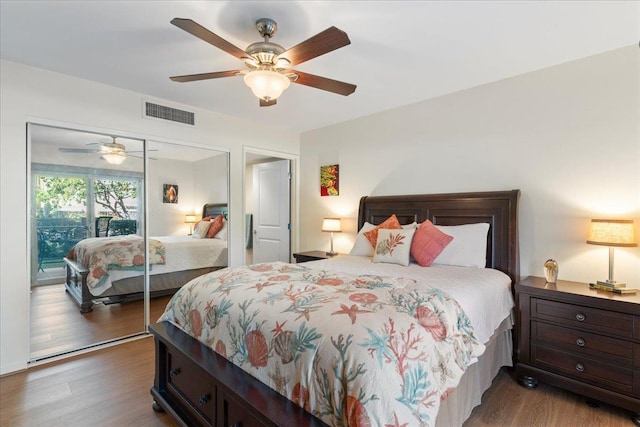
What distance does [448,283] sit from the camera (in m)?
2.08

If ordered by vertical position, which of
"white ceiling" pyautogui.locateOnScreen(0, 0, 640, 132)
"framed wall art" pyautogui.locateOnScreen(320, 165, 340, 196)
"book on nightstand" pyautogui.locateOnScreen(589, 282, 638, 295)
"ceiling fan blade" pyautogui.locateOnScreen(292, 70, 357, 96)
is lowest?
"book on nightstand" pyautogui.locateOnScreen(589, 282, 638, 295)

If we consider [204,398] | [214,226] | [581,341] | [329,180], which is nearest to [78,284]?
[214,226]

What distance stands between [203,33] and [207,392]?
191cm

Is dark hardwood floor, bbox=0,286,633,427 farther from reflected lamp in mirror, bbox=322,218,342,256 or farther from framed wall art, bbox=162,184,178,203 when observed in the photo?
reflected lamp in mirror, bbox=322,218,342,256

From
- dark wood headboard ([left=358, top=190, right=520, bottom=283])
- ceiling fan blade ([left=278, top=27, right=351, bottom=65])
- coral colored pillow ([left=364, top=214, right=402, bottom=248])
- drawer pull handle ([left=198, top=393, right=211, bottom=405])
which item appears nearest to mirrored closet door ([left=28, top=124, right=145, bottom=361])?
drawer pull handle ([left=198, top=393, right=211, bottom=405])

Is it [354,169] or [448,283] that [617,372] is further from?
[354,169]

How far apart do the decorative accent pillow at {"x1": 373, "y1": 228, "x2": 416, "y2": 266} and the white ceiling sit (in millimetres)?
1453

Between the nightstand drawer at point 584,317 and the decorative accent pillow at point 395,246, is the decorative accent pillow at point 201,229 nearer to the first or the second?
the decorative accent pillow at point 395,246

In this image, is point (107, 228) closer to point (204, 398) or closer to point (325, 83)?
point (204, 398)

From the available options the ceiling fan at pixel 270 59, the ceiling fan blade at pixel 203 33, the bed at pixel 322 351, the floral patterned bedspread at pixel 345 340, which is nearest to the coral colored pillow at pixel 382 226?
the bed at pixel 322 351

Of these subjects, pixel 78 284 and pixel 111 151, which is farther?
pixel 111 151

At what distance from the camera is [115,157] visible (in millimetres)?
3162

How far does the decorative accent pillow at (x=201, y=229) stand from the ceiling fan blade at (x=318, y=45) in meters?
2.49

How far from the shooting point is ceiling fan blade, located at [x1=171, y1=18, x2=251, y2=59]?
5.06 ft
